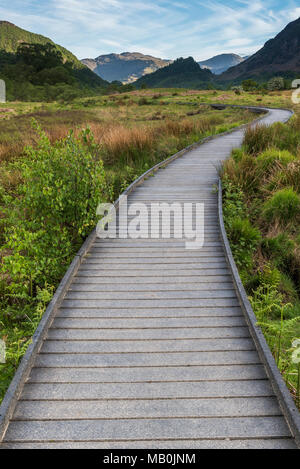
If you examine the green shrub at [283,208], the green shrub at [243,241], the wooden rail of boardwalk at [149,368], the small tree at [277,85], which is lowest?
the wooden rail of boardwalk at [149,368]

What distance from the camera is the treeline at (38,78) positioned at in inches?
2021

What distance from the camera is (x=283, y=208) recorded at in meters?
6.49

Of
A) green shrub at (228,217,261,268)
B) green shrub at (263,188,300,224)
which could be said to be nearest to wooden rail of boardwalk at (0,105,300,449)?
green shrub at (228,217,261,268)

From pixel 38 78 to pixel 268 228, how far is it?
77.8m

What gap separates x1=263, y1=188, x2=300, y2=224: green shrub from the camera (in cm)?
646

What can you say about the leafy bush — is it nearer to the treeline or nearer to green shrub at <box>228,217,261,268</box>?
green shrub at <box>228,217,261,268</box>

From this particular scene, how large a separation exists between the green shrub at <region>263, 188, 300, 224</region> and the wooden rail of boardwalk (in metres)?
2.56

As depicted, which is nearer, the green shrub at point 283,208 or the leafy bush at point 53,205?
the leafy bush at point 53,205

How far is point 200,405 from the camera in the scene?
93.2 inches

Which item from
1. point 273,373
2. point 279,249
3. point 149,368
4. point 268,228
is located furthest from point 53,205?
point 268,228

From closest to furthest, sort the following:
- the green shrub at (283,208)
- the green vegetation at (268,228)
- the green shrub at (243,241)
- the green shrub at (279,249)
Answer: the green vegetation at (268,228) → the green shrub at (243,241) → the green shrub at (279,249) → the green shrub at (283,208)

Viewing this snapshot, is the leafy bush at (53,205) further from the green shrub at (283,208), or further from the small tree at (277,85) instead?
the small tree at (277,85)

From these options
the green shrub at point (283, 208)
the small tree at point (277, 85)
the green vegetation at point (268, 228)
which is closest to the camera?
the green vegetation at point (268, 228)

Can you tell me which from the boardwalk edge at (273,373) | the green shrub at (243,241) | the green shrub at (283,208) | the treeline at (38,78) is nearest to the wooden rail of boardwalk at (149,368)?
the boardwalk edge at (273,373)
